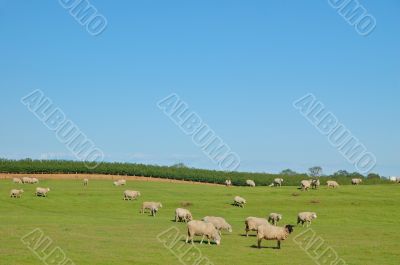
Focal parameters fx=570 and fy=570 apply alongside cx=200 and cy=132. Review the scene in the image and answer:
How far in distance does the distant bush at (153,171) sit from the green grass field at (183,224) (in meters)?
21.7

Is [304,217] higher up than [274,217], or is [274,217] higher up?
[304,217]

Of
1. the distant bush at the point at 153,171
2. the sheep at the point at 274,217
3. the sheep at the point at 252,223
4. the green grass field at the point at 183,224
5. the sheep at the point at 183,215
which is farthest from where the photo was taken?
the distant bush at the point at 153,171

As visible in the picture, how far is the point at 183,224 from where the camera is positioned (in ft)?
141

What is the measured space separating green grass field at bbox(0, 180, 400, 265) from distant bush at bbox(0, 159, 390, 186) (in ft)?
71.2

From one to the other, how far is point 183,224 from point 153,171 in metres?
58.7

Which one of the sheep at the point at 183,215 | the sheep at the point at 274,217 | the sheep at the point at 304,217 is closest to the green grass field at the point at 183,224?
the sheep at the point at 304,217

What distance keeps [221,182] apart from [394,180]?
29.6m

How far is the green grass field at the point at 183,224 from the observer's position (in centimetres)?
2712

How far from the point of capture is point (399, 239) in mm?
36000

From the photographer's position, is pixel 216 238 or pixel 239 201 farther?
pixel 239 201

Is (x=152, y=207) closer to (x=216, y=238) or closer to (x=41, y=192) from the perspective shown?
(x=41, y=192)

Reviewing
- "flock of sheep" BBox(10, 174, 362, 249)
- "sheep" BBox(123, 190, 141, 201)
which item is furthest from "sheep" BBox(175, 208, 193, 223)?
"sheep" BBox(123, 190, 141, 201)

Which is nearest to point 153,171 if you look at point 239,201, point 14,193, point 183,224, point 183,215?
point 14,193

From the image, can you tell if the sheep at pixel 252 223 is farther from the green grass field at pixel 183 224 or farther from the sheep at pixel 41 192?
the sheep at pixel 41 192
